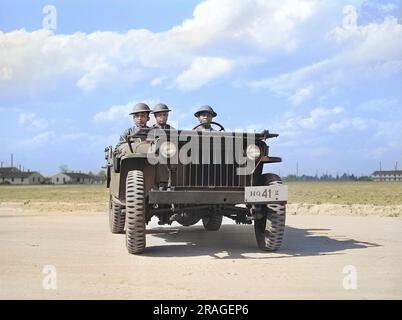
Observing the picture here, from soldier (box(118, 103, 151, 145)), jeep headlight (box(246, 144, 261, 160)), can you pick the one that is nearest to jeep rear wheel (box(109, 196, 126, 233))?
soldier (box(118, 103, 151, 145))

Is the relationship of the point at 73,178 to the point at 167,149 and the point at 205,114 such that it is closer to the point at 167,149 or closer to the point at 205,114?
the point at 205,114

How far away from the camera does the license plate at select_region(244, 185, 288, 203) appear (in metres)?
7.85

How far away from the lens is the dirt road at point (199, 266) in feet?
18.4

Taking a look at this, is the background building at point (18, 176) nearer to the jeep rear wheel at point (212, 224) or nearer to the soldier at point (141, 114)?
A: the jeep rear wheel at point (212, 224)

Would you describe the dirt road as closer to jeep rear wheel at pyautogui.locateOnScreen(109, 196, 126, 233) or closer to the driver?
jeep rear wheel at pyautogui.locateOnScreen(109, 196, 126, 233)

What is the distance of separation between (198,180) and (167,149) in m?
0.67

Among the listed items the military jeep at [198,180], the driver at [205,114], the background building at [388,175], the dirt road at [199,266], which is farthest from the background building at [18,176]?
the military jeep at [198,180]

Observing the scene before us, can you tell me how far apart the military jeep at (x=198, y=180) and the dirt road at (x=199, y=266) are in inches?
19.2

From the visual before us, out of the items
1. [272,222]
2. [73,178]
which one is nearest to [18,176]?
[73,178]

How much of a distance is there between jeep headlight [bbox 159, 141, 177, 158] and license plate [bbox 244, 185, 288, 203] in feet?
3.76

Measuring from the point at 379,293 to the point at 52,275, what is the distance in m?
3.56
